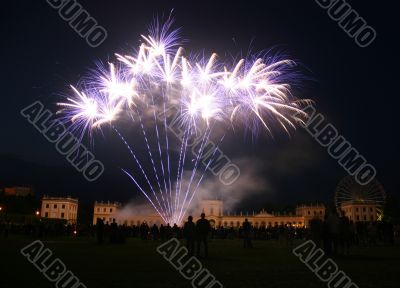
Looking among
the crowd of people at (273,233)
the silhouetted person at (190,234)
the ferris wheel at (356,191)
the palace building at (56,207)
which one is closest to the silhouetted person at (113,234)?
the crowd of people at (273,233)

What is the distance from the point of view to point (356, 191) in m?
72.8

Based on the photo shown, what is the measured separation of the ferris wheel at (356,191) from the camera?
232ft

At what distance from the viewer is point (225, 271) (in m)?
11.5

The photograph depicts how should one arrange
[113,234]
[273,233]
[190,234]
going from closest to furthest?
1. [190,234]
2. [113,234]
3. [273,233]

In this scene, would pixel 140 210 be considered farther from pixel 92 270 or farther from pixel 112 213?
pixel 92 270

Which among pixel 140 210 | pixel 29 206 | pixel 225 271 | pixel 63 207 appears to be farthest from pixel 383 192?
pixel 63 207

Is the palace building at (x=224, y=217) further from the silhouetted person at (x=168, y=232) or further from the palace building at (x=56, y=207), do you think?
the silhouetted person at (x=168, y=232)

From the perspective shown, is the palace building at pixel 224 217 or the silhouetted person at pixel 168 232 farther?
the palace building at pixel 224 217

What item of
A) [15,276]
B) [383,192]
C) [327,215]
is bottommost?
[15,276]

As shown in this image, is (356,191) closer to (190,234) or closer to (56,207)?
(190,234)

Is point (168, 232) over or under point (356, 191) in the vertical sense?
under

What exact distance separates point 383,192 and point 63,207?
10561cm

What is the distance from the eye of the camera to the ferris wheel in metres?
70.8

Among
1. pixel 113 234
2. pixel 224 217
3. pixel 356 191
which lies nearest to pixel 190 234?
pixel 113 234
